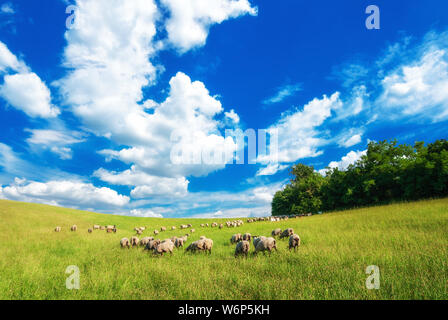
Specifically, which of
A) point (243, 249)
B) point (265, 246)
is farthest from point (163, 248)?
point (265, 246)


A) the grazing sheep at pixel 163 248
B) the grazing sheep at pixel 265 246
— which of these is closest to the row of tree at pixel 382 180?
the grazing sheep at pixel 265 246

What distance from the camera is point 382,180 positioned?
40.0 meters

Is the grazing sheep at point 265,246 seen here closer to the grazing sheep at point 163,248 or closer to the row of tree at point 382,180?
the grazing sheep at point 163,248

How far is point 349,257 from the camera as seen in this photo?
27.2 ft

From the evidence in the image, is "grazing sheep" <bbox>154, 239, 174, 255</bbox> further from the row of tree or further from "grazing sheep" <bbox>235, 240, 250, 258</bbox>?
the row of tree

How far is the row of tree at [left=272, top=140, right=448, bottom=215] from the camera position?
3225cm

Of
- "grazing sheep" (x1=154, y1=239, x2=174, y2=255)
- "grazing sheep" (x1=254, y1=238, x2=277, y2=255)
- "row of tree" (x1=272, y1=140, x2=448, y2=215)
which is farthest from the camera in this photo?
"row of tree" (x1=272, y1=140, x2=448, y2=215)

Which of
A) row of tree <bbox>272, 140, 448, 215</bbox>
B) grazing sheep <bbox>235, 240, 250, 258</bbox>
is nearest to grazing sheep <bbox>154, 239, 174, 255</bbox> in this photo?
grazing sheep <bbox>235, 240, 250, 258</bbox>

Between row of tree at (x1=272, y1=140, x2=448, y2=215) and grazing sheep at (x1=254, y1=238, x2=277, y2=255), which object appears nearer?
grazing sheep at (x1=254, y1=238, x2=277, y2=255)

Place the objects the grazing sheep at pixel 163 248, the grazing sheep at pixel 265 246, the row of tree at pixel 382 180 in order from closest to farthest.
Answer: the grazing sheep at pixel 265 246 → the grazing sheep at pixel 163 248 → the row of tree at pixel 382 180

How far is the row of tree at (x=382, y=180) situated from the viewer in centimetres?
3225

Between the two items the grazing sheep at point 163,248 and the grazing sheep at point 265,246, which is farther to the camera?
the grazing sheep at point 163,248
